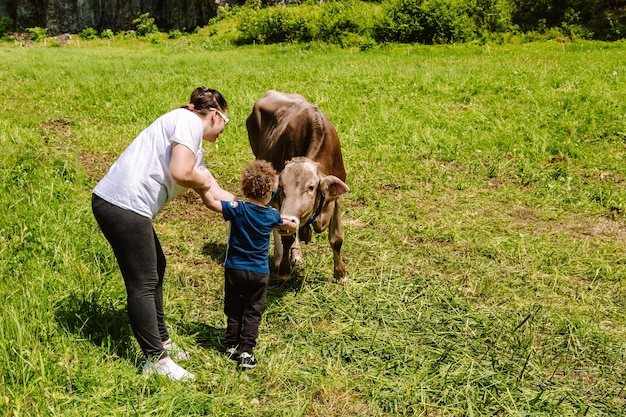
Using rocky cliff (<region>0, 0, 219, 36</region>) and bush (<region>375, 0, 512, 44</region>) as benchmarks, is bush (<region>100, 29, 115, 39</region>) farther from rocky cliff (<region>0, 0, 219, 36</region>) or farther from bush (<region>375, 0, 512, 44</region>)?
bush (<region>375, 0, 512, 44</region>)

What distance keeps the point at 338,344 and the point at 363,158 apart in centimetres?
603

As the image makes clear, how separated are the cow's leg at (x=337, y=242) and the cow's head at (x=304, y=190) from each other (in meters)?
0.53

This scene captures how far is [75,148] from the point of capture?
10250 millimetres

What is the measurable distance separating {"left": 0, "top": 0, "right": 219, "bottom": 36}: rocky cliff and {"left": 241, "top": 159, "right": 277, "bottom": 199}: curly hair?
135ft

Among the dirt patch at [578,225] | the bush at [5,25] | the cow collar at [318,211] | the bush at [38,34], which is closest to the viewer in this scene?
the cow collar at [318,211]

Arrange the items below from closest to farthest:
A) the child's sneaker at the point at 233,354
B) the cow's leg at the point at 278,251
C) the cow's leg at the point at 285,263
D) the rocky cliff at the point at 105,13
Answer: the child's sneaker at the point at 233,354 < the cow's leg at the point at 285,263 < the cow's leg at the point at 278,251 < the rocky cliff at the point at 105,13

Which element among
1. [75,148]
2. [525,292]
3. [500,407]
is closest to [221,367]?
[500,407]

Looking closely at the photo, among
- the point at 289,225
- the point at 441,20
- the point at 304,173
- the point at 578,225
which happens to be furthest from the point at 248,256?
the point at 441,20

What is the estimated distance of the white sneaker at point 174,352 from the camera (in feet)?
14.1

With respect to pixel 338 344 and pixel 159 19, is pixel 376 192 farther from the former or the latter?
pixel 159 19

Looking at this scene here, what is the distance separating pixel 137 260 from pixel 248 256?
0.83 m

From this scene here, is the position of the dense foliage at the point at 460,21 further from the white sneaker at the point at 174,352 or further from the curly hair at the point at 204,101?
the white sneaker at the point at 174,352

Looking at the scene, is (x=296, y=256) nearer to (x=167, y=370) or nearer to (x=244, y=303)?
(x=244, y=303)

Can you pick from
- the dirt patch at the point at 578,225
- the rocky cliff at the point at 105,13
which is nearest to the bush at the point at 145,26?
the rocky cliff at the point at 105,13
